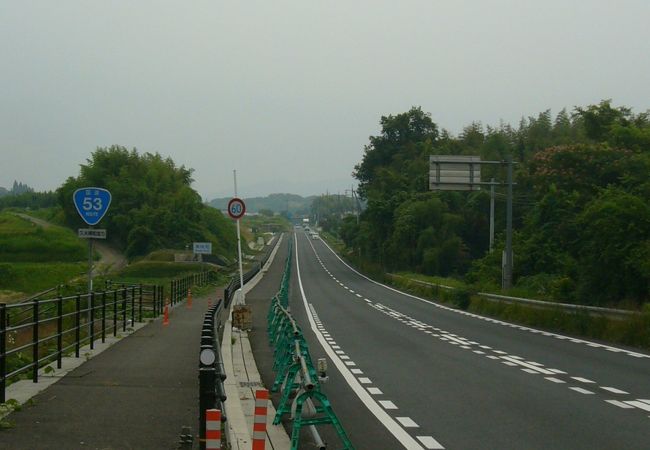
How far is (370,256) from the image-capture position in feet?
325

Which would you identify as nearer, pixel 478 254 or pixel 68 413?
pixel 68 413

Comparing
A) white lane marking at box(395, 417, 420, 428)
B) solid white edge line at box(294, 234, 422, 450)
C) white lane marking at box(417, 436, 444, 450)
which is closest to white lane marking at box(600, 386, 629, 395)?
solid white edge line at box(294, 234, 422, 450)

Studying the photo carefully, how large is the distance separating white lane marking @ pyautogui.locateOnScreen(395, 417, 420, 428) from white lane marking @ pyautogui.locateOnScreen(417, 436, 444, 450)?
761 mm

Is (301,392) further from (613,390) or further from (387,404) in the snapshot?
(613,390)

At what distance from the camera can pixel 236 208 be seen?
2489cm

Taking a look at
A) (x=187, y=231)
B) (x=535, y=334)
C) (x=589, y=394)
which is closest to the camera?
(x=589, y=394)

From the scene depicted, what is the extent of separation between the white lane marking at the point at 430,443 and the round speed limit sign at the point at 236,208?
50.9ft

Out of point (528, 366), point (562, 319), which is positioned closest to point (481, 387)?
point (528, 366)

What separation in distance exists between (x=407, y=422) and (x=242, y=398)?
2.73 m

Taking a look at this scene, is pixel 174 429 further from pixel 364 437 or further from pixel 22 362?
pixel 22 362

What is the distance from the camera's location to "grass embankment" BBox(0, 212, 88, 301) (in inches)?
2613

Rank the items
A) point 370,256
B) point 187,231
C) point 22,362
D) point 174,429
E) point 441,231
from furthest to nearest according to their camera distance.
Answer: point 370,256
point 187,231
point 441,231
point 22,362
point 174,429

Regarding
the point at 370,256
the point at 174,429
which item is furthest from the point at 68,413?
the point at 370,256

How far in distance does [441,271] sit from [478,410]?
66.2 meters
